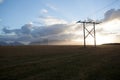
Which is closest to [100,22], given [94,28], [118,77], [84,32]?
[94,28]

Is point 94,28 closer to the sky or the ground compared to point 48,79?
closer to the sky

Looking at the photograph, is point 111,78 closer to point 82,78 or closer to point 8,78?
point 82,78

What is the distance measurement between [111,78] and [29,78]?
549cm

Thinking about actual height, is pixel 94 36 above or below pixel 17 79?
above

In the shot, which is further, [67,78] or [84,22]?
[84,22]

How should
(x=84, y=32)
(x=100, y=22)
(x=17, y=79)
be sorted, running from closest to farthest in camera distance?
(x=17, y=79) → (x=84, y=32) → (x=100, y=22)

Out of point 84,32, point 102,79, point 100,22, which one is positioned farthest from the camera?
point 100,22

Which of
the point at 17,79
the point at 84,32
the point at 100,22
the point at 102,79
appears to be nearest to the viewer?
the point at 102,79

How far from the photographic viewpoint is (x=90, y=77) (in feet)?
37.8

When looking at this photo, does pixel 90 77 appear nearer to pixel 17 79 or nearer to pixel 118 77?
pixel 118 77

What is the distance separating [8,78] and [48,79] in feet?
10.1

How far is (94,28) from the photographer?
57.1m

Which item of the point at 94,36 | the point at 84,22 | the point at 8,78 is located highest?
the point at 84,22

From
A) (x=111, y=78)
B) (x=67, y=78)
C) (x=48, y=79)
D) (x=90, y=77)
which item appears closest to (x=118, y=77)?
(x=111, y=78)
